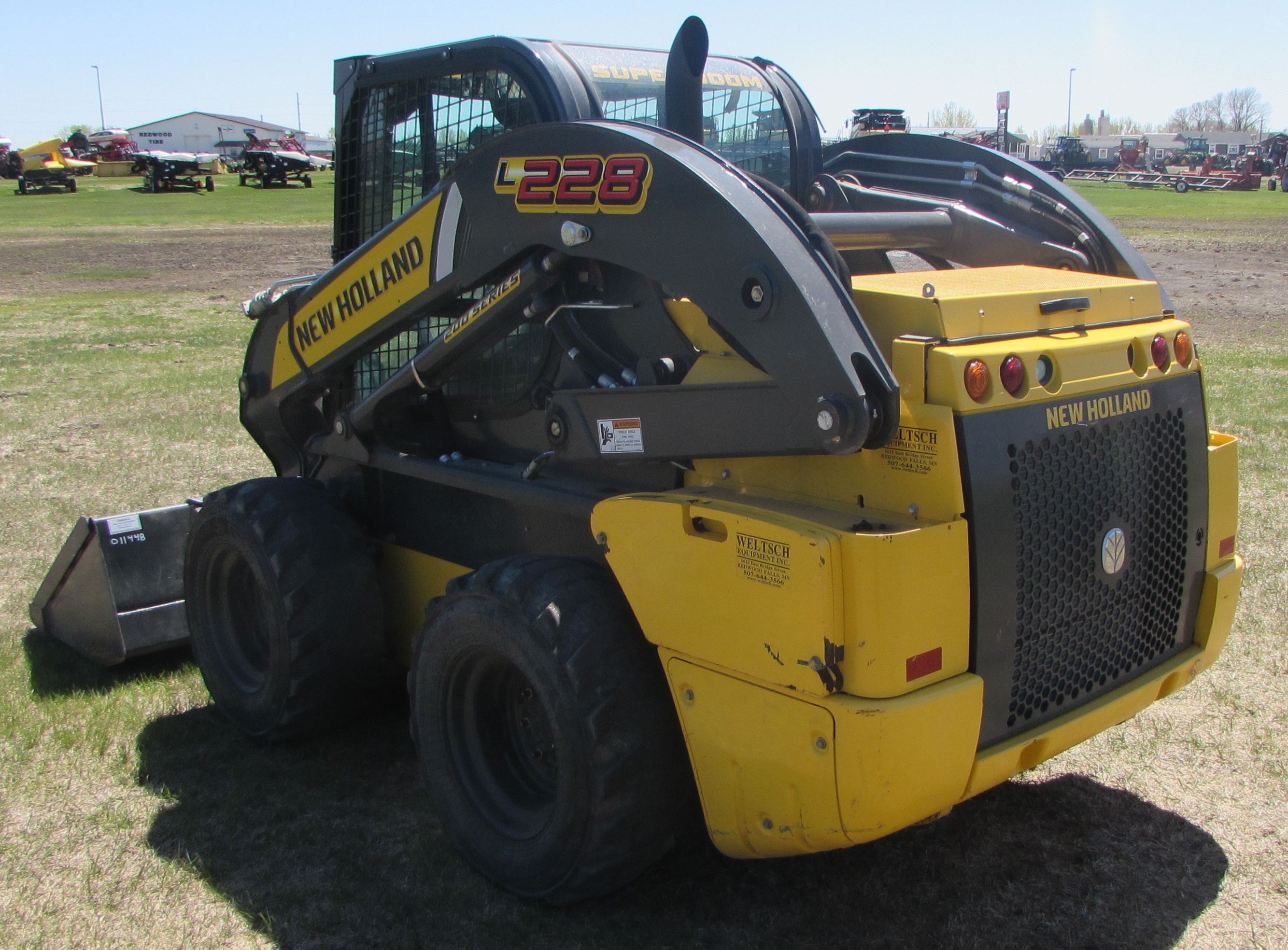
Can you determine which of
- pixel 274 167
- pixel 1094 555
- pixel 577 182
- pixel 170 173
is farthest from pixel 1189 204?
pixel 577 182

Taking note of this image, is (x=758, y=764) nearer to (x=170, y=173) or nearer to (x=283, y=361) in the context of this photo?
(x=283, y=361)

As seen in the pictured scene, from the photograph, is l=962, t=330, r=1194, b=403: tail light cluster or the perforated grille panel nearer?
l=962, t=330, r=1194, b=403: tail light cluster

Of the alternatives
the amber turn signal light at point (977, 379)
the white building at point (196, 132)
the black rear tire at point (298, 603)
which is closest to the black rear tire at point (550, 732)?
the black rear tire at point (298, 603)

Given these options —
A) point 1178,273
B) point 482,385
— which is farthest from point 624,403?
point 1178,273

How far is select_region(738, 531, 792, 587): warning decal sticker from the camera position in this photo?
2.59 m

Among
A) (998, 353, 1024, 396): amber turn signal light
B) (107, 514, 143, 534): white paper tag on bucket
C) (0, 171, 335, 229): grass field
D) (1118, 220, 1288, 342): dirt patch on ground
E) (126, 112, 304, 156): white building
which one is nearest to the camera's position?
(998, 353, 1024, 396): amber turn signal light

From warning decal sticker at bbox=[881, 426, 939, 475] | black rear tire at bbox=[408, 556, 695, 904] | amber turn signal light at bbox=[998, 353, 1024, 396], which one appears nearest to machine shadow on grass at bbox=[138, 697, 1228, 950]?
black rear tire at bbox=[408, 556, 695, 904]

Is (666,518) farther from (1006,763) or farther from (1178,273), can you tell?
(1178,273)

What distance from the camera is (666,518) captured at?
2.85 meters

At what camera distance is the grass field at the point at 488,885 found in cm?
312

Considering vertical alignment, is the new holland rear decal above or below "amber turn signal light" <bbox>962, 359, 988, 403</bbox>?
above

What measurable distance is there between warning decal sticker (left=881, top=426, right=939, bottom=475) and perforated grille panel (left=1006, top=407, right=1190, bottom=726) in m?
0.21

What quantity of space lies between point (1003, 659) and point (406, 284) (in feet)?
7.02

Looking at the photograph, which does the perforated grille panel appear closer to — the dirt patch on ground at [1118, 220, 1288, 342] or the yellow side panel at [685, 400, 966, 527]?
the yellow side panel at [685, 400, 966, 527]
